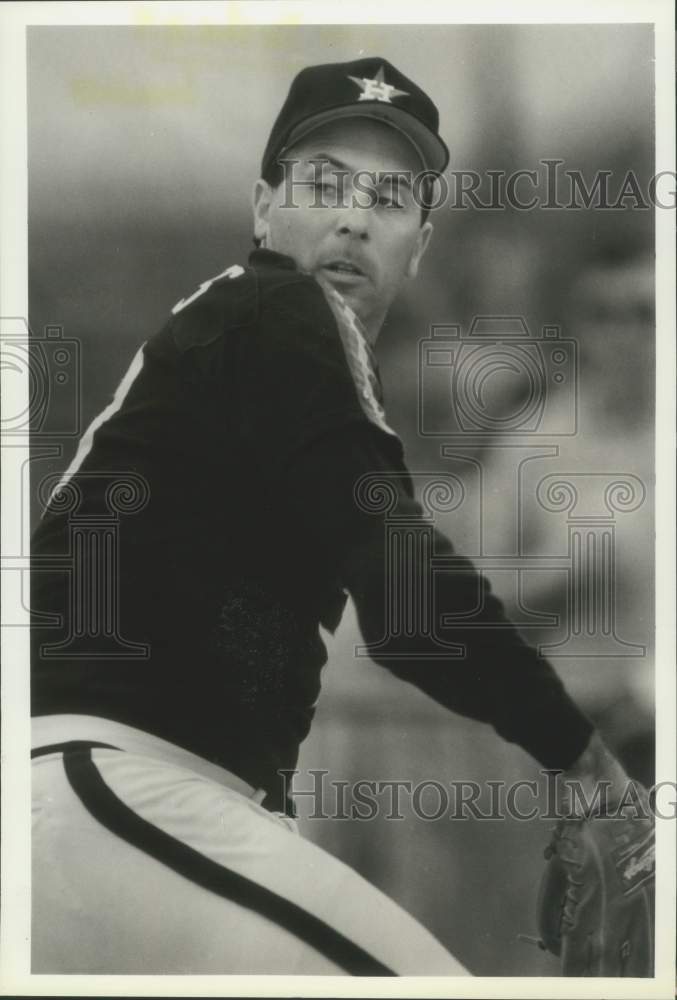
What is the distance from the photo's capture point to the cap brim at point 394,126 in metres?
3.12

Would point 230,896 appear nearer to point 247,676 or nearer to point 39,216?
point 247,676

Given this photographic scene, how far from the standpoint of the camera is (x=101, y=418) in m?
3.14

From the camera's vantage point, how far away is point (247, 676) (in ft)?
9.93

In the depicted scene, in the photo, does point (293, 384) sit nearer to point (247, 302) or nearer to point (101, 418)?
point (247, 302)

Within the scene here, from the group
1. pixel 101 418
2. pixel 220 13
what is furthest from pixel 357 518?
pixel 220 13

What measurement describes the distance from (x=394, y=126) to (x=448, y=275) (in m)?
0.38

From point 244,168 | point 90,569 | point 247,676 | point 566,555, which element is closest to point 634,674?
point 566,555

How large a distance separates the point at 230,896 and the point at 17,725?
2.29ft

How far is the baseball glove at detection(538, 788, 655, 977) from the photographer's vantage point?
310 cm

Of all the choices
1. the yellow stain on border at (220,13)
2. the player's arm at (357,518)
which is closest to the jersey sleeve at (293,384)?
the player's arm at (357,518)

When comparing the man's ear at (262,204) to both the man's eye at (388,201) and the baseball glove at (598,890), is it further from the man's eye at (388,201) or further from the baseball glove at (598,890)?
the baseball glove at (598,890)

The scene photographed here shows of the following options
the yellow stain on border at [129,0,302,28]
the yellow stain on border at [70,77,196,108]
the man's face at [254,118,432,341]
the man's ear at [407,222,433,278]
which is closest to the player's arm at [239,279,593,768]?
the man's face at [254,118,432,341]

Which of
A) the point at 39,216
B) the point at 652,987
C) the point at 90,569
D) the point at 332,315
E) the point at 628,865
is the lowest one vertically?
the point at 652,987

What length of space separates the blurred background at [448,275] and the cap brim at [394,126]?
5 cm
